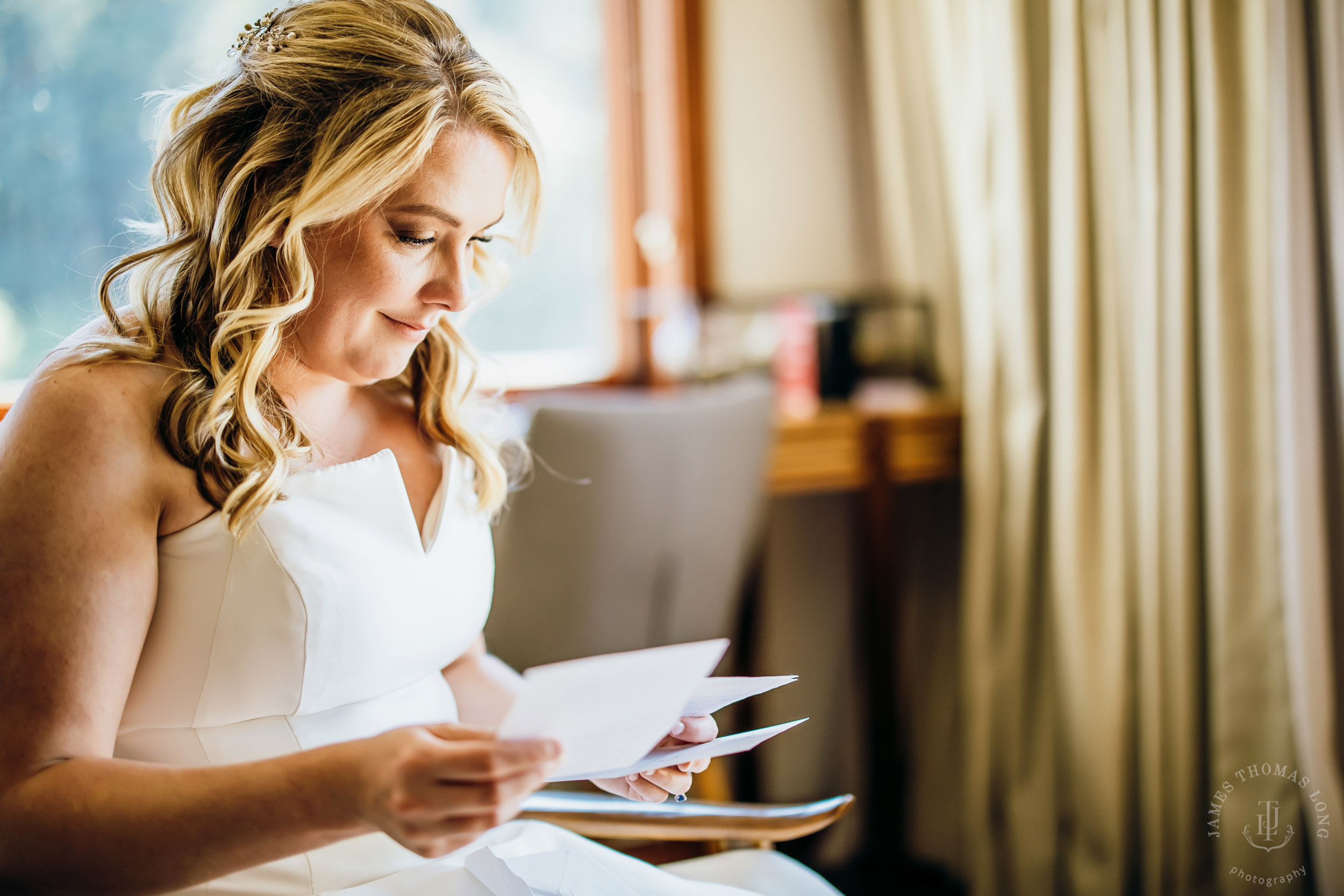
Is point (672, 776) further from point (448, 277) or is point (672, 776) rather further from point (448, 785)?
point (448, 277)

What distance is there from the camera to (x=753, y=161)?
89.7 inches

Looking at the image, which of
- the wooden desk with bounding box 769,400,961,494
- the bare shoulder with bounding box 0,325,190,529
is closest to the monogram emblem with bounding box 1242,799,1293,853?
the wooden desk with bounding box 769,400,961,494

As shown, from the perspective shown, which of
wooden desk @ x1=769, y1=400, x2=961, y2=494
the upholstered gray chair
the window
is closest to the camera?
the upholstered gray chair

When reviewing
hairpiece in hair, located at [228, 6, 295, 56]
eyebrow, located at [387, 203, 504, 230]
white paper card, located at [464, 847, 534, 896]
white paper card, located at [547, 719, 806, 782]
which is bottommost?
white paper card, located at [464, 847, 534, 896]

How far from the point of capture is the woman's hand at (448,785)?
0.56 m

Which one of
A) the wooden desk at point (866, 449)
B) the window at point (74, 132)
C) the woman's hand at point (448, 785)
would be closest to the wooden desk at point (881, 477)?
the wooden desk at point (866, 449)

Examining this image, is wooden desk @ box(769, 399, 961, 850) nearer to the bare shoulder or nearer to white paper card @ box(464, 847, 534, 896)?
white paper card @ box(464, 847, 534, 896)

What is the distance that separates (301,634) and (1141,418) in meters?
1.29

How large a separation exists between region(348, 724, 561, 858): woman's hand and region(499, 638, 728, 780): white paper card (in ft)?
0.04

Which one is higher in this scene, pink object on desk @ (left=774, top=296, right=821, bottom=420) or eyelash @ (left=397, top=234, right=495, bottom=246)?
eyelash @ (left=397, top=234, right=495, bottom=246)

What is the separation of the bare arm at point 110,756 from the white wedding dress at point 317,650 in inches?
2.3

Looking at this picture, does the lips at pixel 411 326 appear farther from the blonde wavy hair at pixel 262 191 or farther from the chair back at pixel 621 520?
the chair back at pixel 621 520

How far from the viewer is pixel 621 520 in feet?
5.00

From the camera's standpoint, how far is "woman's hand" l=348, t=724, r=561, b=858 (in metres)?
0.56
